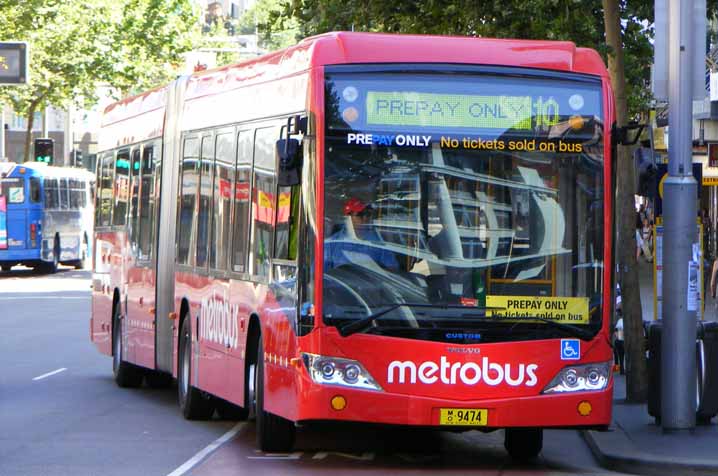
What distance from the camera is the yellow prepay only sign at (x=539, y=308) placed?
1145 cm

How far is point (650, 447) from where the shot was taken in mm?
12930

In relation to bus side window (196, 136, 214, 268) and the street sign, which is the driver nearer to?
bus side window (196, 136, 214, 268)

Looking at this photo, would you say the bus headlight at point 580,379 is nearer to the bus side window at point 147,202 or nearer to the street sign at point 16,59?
the bus side window at point 147,202

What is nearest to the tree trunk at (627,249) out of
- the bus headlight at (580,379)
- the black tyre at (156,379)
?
the bus headlight at (580,379)

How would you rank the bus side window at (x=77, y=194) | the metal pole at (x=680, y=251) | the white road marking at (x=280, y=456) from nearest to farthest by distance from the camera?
1. the white road marking at (x=280, y=456)
2. the metal pole at (x=680, y=251)
3. the bus side window at (x=77, y=194)

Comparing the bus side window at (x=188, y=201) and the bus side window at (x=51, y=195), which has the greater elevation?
the bus side window at (x=51, y=195)

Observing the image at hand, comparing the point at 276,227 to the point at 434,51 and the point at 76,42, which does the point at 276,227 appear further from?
the point at 76,42

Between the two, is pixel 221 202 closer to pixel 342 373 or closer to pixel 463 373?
pixel 342 373

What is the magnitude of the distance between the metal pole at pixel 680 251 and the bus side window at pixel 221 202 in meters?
3.67

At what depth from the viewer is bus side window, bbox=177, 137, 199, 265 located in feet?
51.5

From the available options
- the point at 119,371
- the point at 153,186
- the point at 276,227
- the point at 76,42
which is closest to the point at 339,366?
the point at 276,227

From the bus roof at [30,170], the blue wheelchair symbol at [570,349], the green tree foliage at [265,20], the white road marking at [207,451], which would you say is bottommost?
the white road marking at [207,451]

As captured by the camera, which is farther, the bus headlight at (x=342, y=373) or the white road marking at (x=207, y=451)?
the white road marking at (x=207, y=451)

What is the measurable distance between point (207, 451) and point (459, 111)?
343 centimetres
